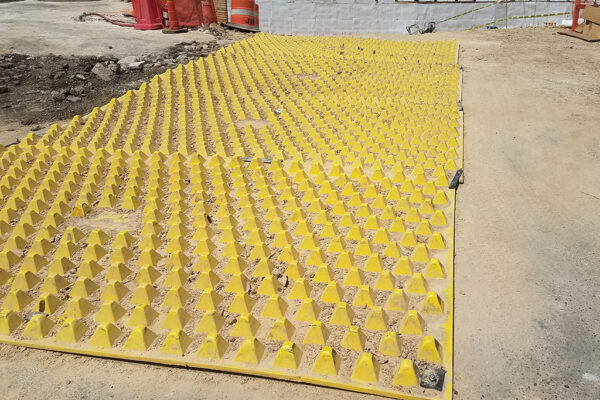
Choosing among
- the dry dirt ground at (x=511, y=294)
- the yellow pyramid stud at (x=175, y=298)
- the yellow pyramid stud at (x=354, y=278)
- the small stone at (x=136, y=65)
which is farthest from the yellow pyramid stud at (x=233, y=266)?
the small stone at (x=136, y=65)

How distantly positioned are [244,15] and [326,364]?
1450cm

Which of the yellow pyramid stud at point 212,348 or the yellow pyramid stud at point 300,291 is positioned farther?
the yellow pyramid stud at point 300,291

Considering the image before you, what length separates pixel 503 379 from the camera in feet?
9.16

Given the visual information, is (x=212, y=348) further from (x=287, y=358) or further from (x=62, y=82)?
(x=62, y=82)

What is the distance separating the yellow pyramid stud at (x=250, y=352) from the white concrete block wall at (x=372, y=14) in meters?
13.8

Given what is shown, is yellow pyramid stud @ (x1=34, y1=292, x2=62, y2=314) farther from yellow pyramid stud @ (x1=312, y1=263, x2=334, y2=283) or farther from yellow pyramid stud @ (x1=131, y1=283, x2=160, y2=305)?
yellow pyramid stud @ (x1=312, y1=263, x2=334, y2=283)

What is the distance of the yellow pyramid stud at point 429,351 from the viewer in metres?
2.88

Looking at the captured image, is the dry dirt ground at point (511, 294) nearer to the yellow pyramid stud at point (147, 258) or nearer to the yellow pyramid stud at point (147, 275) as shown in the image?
the yellow pyramid stud at point (147, 275)

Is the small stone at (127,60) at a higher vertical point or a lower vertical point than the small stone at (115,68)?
higher

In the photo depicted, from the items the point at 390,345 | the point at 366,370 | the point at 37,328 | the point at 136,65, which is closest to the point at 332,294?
the point at 390,345

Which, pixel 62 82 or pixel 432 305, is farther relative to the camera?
pixel 62 82

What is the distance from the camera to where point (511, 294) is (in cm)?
345

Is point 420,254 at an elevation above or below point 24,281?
below

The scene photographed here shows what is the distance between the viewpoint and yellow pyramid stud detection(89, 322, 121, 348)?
10.1ft
